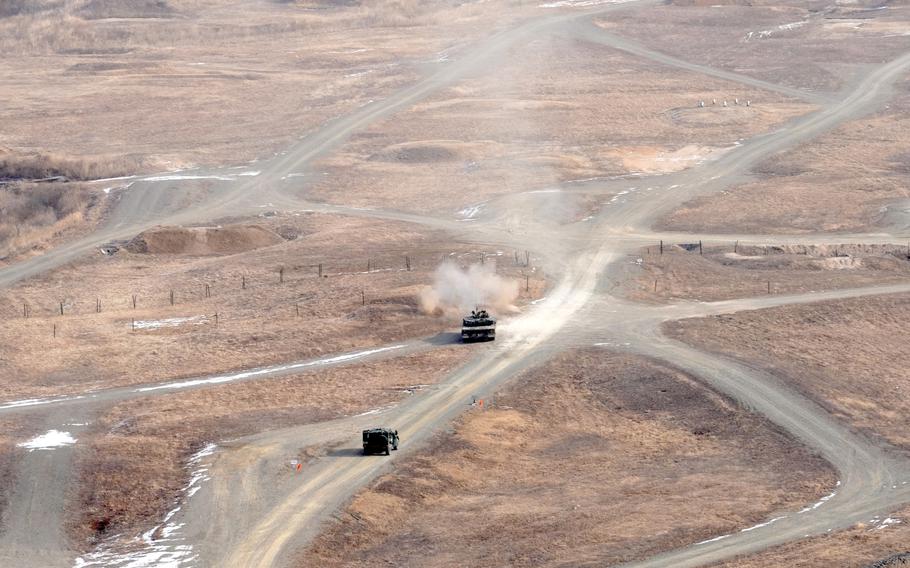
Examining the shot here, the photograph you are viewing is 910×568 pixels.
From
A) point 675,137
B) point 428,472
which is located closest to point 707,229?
point 675,137

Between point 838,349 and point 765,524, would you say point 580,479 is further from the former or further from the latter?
point 838,349

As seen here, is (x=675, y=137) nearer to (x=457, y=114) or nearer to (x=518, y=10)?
(x=457, y=114)

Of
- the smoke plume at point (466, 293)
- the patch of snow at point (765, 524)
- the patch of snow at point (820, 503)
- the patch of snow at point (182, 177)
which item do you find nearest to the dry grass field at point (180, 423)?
the smoke plume at point (466, 293)

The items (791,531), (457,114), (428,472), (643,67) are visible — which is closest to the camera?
(791,531)

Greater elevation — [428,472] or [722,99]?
[722,99]

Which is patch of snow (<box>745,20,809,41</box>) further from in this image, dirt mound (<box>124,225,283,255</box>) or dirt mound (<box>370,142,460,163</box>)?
dirt mound (<box>124,225,283,255</box>)

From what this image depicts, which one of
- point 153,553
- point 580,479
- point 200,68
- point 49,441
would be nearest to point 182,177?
point 200,68

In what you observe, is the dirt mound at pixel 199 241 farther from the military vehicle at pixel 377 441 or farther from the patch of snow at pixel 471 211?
the military vehicle at pixel 377 441
